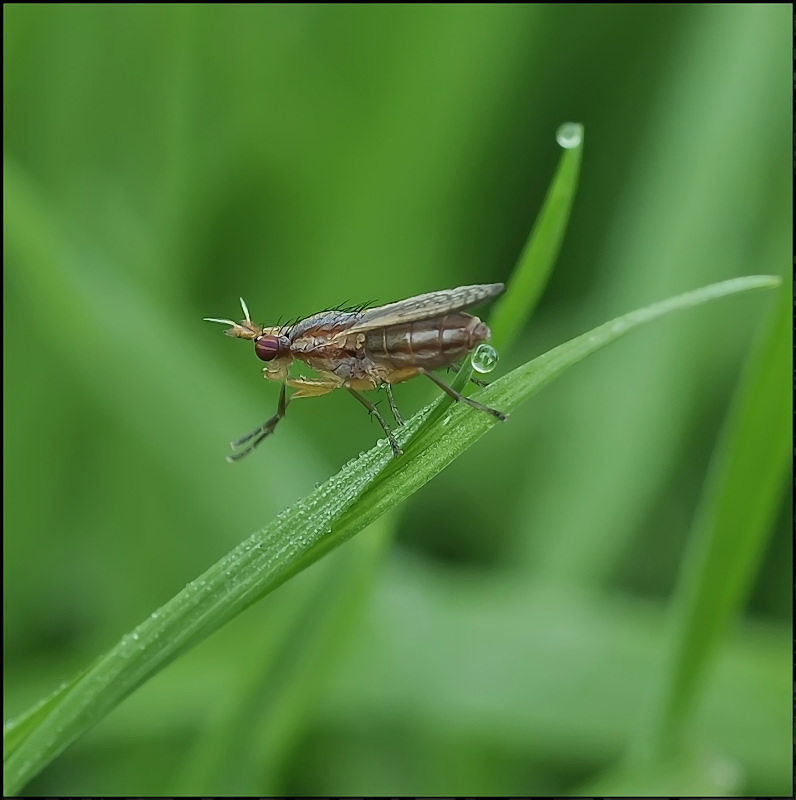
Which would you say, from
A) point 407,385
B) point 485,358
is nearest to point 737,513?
point 485,358

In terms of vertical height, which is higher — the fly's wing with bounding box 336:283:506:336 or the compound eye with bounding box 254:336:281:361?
the compound eye with bounding box 254:336:281:361

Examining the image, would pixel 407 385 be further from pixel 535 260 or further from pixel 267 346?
pixel 535 260

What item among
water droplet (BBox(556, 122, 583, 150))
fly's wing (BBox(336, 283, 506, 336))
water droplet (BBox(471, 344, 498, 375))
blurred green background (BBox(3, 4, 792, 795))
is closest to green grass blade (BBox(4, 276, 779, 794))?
water droplet (BBox(471, 344, 498, 375))

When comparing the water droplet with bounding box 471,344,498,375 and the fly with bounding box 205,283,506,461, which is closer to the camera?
the water droplet with bounding box 471,344,498,375

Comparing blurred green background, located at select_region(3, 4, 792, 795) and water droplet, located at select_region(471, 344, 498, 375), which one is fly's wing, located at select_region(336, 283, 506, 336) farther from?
blurred green background, located at select_region(3, 4, 792, 795)

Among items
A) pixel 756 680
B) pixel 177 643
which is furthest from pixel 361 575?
pixel 756 680

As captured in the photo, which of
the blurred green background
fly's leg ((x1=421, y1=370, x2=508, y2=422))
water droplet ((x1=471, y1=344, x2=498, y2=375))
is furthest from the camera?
the blurred green background
